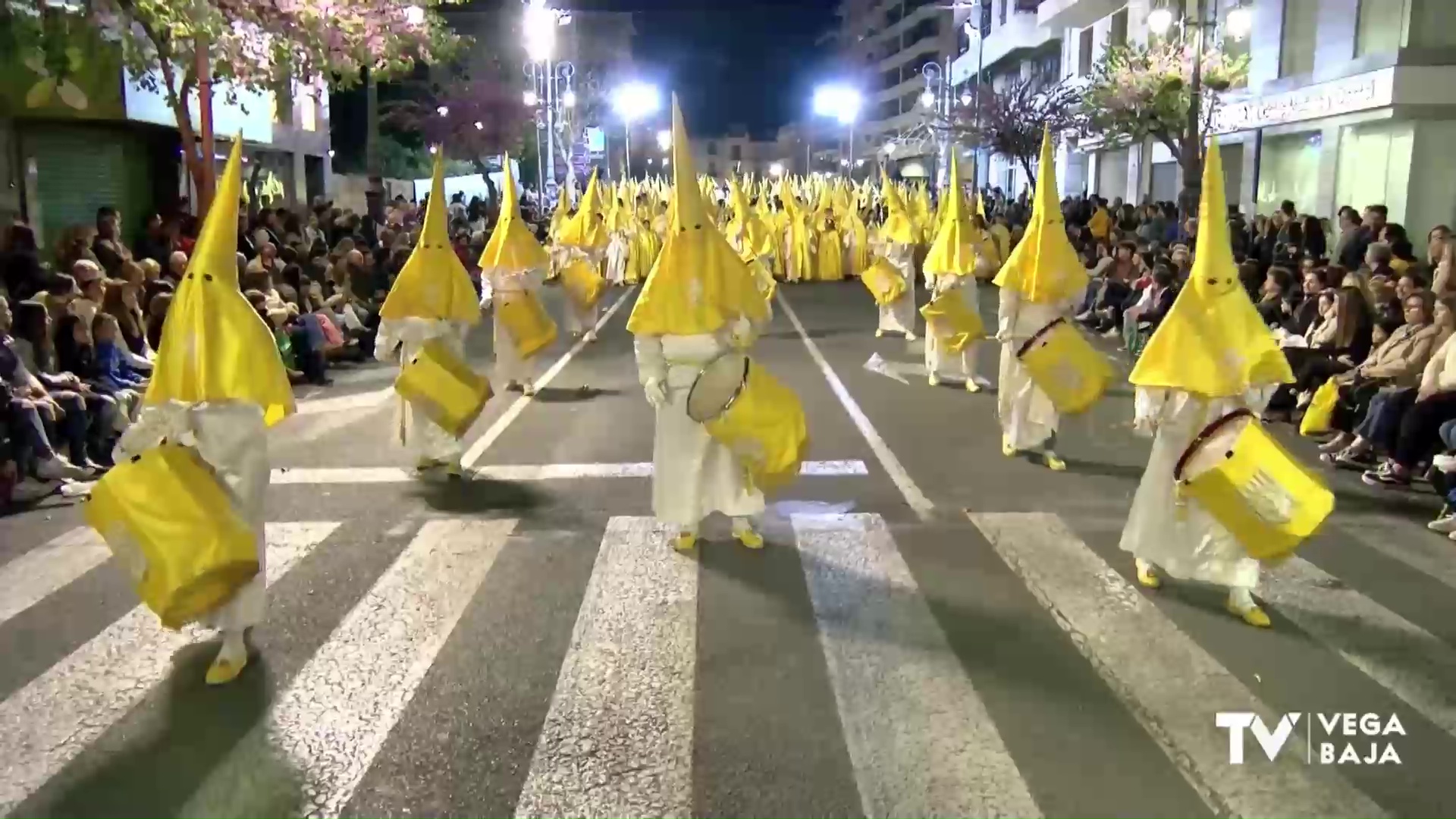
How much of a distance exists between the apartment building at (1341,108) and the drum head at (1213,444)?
17274 mm

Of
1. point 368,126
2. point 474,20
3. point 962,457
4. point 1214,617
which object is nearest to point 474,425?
point 962,457

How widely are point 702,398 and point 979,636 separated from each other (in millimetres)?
2180

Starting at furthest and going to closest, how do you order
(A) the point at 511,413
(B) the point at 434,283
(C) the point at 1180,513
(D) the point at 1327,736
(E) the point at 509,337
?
(E) the point at 509,337, (A) the point at 511,413, (B) the point at 434,283, (C) the point at 1180,513, (D) the point at 1327,736

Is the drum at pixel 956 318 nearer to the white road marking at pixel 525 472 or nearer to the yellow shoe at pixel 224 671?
the white road marking at pixel 525 472

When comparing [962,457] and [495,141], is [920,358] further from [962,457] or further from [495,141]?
[495,141]

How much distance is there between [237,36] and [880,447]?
1106cm

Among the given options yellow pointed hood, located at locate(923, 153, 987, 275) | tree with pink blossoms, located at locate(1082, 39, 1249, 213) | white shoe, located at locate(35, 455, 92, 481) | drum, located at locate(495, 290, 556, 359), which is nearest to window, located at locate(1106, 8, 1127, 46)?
tree with pink blossoms, located at locate(1082, 39, 1249, 213)

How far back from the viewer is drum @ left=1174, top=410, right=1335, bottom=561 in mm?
6121

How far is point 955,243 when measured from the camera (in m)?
13.1

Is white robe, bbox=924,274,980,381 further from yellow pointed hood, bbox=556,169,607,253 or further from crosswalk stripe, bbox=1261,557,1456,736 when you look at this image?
yellow pointed hood, bbox=556,169,607,253

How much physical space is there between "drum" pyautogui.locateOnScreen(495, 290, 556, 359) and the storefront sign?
620 inches

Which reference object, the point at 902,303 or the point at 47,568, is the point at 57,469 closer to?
the point at 47,568

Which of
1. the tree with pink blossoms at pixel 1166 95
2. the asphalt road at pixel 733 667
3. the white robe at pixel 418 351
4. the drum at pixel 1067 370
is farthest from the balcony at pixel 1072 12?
the white robe at pixel 418 351

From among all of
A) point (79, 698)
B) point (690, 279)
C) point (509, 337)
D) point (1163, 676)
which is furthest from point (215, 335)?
point (509, 337)
